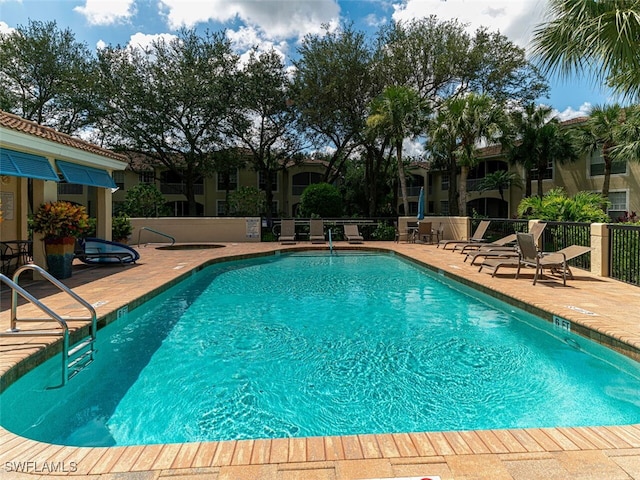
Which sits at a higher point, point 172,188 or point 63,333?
point 172,188

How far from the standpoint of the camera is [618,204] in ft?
75.6

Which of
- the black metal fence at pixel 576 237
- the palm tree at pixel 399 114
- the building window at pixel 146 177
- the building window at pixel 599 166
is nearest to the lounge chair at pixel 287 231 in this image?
the palm tree at pixel 399 114

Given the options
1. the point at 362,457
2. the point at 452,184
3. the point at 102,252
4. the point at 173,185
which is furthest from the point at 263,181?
the point at 362,457

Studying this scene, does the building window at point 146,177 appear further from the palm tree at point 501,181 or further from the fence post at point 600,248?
the fence post at point 600,248

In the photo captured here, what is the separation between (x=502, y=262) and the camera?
8.60 m

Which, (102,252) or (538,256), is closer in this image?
(538,256)

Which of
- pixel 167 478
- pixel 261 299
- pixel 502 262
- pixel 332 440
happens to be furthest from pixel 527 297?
pixel 167 478

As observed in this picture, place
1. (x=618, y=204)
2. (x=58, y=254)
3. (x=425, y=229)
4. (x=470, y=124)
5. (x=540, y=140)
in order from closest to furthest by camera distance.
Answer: (x=58, y=254), (x=425, y=229), (x=470, y=124), (x=618, y=204), (x=540, y=140)

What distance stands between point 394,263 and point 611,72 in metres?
7.00

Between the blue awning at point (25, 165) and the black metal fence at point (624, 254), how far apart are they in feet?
35.7

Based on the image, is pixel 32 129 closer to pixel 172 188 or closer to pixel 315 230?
pixel 315 230

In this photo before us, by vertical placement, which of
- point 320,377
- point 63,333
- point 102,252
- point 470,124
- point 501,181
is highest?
point 470,124

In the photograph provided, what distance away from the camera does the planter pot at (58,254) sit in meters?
8.23

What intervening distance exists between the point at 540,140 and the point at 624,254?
18088mm
